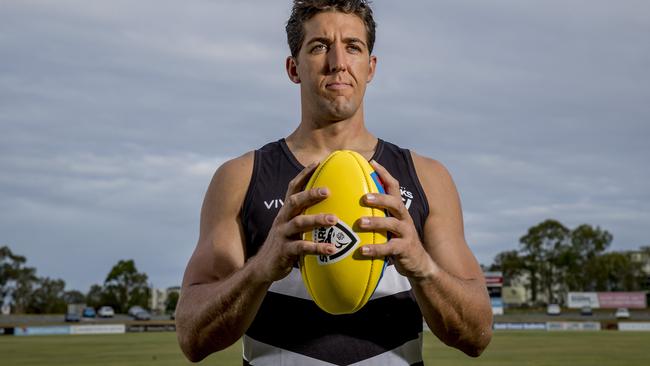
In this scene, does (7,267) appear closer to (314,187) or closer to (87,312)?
(87,312)

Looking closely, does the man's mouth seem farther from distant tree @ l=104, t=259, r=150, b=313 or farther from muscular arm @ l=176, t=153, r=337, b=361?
distant tree @ l=104, t=259, r=150, b=313

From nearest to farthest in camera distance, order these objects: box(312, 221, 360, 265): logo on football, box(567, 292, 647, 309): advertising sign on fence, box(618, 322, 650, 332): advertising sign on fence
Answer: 1. box(312, 221, 360, 265): logo on football
2. box(618, 322, 650, 332): advertising sign on fence
3. box(567, 292, 647, 309): advertising sign on fence

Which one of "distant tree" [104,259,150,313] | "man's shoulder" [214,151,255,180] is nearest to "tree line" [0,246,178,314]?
"distant tree" [104,259,150,313]

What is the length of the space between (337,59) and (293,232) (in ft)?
3.93

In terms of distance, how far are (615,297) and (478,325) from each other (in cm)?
10197

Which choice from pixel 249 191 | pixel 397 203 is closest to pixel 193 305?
pixel 249 191

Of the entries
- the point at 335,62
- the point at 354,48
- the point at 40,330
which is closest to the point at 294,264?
the point at 335,62

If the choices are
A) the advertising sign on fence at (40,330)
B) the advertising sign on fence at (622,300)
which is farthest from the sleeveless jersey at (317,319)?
the advertising sign on fence at (622,300)

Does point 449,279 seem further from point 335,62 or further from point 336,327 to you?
point 335,62

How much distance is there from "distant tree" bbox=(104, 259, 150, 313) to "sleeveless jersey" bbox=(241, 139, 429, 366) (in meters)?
123

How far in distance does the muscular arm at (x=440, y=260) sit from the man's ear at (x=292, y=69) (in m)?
0.86

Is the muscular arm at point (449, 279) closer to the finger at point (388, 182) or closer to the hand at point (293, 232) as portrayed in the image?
the finger at point (388, 182)

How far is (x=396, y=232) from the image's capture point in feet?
10.6

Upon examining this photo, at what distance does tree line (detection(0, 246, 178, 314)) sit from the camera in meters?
115
